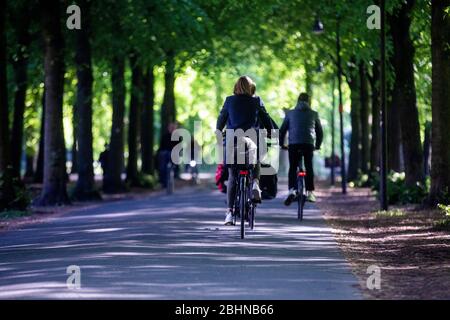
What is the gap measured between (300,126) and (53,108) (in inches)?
397

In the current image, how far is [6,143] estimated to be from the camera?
26.5m

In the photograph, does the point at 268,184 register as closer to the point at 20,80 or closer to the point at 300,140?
the point at 300,140

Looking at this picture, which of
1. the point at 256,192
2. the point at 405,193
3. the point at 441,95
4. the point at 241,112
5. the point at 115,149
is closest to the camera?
the point at 241,112

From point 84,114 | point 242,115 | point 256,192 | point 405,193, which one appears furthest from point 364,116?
point 242,115

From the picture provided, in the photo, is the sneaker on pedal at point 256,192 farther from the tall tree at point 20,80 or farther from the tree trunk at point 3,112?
the tall tree at point 20,80

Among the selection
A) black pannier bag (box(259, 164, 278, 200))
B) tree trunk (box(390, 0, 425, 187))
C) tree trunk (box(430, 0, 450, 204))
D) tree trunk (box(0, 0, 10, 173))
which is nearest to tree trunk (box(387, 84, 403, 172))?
tree trunk (box(390, 0, 425, 187))

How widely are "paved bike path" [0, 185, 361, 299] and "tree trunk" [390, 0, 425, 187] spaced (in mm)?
6916

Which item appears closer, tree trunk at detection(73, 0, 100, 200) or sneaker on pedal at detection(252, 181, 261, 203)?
Answer: sneaker on pedal at detection(252, 181, 261, 203)

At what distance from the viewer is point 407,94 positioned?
28.2 meters

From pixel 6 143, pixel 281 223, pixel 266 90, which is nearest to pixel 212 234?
pixel 281 223

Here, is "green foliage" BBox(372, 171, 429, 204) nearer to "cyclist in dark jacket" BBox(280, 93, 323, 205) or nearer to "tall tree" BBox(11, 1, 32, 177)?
"cyclist in dark jacket" BBox(280, 93, 323, 205)

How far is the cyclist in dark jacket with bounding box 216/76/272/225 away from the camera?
17.1 m
